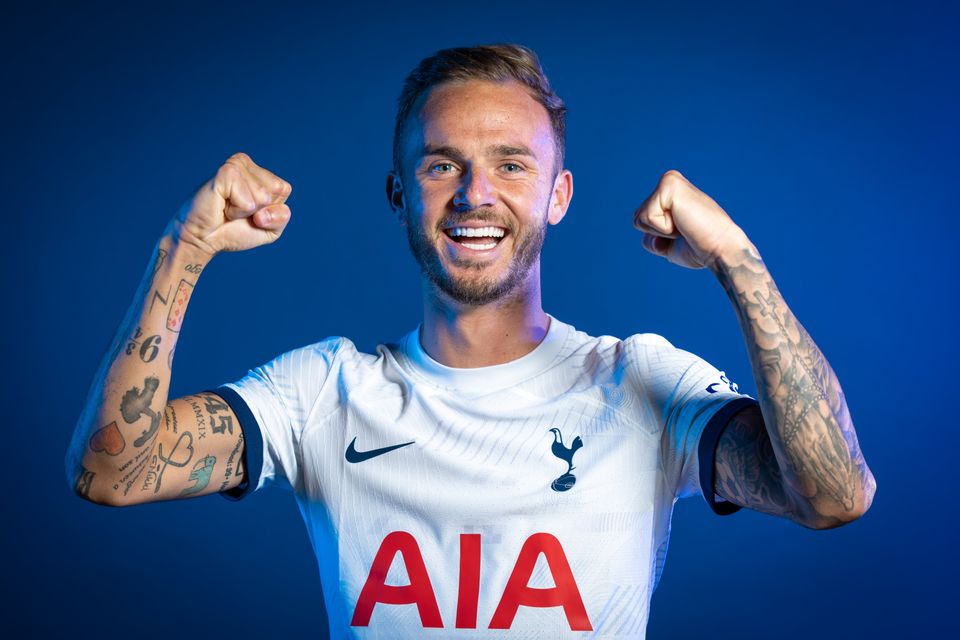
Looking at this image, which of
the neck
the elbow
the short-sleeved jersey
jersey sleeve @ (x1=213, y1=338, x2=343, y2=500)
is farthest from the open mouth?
the elbow

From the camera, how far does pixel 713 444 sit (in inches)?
63.0

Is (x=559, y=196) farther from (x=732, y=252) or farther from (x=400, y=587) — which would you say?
(x=400, y=587)

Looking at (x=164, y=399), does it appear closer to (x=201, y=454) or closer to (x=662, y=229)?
(x=201, y=454)

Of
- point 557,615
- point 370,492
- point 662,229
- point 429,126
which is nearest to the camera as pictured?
point 662,229

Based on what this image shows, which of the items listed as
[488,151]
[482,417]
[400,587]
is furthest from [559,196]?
[400,587]

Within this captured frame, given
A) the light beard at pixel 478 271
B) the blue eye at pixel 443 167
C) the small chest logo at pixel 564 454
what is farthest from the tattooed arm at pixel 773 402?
the blue eye at pixel 443 167

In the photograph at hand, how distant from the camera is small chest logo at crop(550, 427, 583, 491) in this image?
68.1 inches

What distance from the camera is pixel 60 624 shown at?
320 centimetres

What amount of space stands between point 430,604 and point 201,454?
0.49 metres

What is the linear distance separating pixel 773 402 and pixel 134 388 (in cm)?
105

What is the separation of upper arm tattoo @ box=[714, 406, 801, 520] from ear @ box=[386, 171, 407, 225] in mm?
882

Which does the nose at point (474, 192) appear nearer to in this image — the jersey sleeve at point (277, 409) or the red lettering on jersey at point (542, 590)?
the jersey sleeve at point (277, 409)

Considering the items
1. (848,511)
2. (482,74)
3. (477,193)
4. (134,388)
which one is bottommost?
(848,511)

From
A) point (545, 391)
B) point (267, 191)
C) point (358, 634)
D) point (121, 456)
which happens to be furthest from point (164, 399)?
point (545, 391)
